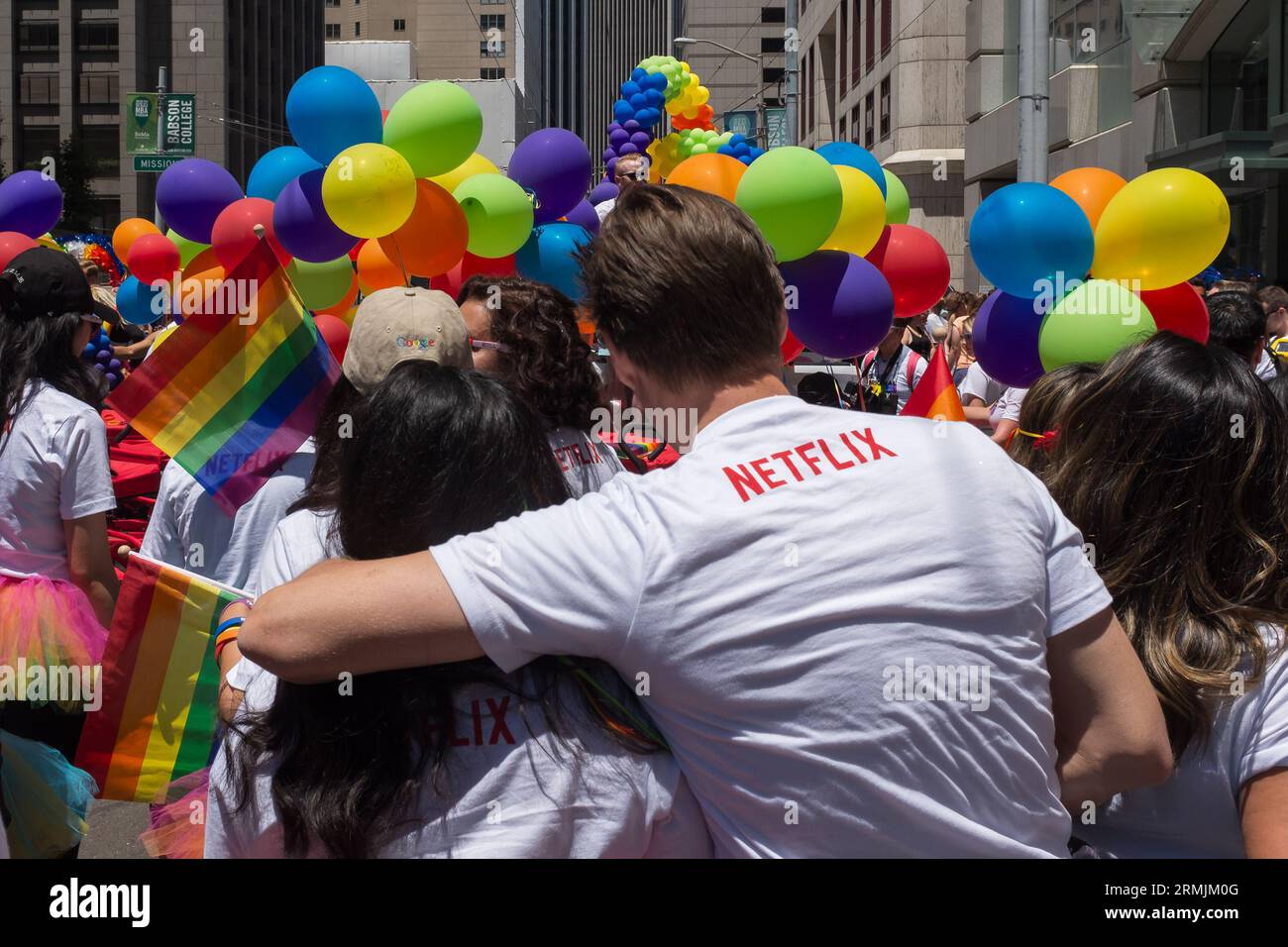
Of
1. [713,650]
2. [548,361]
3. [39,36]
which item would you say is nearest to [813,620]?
[713,650]

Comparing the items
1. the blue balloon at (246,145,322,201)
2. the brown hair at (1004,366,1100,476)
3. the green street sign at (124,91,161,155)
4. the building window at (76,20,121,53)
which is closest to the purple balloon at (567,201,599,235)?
the blue balloon at (246,145,322,201)

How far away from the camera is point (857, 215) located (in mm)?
4742

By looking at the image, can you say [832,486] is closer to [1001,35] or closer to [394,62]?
[1001,35]

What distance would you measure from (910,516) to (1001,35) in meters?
23.5

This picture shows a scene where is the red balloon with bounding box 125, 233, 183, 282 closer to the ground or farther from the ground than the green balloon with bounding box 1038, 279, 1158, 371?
farther from the ground

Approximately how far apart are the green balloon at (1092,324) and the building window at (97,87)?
84.8m

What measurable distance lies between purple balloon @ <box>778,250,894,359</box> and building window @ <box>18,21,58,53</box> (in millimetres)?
86433

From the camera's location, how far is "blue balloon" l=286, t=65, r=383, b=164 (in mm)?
5000

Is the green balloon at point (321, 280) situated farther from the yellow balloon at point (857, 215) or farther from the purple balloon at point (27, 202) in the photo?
the yellow balloon at point (857, 215)

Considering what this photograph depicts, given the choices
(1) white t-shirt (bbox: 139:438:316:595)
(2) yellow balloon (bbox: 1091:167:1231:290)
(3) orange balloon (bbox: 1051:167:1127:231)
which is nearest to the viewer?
(1) white t-shirt (bbox: 139:438:316:595)

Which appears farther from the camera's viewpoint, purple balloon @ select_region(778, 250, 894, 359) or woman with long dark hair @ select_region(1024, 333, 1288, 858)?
purple balloon @ select_region(778, 250, 894, 359)

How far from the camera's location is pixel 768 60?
82.8 meters

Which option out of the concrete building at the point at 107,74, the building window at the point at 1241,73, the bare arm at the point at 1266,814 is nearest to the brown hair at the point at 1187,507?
the bare arm at the point at 1266,814

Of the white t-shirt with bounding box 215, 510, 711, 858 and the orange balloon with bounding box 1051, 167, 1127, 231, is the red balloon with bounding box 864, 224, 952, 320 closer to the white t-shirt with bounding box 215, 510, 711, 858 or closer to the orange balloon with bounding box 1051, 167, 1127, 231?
the orange balloon with bounding box 1051, 167, 1127, 231
